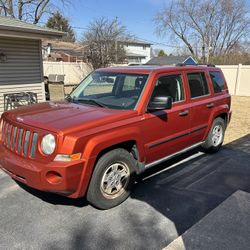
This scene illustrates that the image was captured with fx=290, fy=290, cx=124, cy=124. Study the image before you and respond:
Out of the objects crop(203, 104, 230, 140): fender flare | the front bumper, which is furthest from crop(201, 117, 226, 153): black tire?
the front bumper

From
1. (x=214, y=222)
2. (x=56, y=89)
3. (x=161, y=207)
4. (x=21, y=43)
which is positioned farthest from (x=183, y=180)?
(x=56, y=89)

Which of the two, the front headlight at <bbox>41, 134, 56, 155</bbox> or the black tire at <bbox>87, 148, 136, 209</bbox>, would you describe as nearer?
the front headlight at <bbox>41, 134, 56, 155</bbox>

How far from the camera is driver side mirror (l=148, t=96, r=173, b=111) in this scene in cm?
391

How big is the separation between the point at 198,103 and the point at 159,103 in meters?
1.33

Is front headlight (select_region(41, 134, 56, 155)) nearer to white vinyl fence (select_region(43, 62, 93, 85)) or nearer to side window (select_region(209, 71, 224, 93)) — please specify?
side window (select_region(209, 71, 224, 93))

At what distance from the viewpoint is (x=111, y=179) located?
3.69 meters

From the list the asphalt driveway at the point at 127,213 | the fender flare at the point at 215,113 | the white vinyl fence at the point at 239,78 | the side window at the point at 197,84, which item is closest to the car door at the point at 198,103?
the side window at the point at 197,84

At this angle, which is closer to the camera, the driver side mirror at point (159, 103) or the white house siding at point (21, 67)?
the driver side mirror at point (159, 103)

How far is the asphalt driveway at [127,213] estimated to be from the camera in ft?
9.97

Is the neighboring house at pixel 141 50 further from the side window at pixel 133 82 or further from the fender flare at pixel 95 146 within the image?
→ the fender flare at pixel 95 146

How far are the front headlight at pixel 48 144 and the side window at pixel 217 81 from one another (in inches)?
142

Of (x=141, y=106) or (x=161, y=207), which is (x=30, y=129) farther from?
(x=161, y=207)

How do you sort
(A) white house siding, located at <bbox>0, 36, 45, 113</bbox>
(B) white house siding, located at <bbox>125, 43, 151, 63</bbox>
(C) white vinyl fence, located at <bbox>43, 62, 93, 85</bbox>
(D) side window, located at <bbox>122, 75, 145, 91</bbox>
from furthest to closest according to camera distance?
1. (B) white house siding, located at <bbox>125, 43, 151, 63</bbox>
2. (C) white vinyl fence, located at <bbox>43, 62, 93, 85</bbox>
3. (A) white house siding, located at <bbox>0, 36, 45, 113</bbox>
4. (D) side window, located at <bbox>122, 75, 145, 91</bbox>

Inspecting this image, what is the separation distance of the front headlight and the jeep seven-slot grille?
13cm
